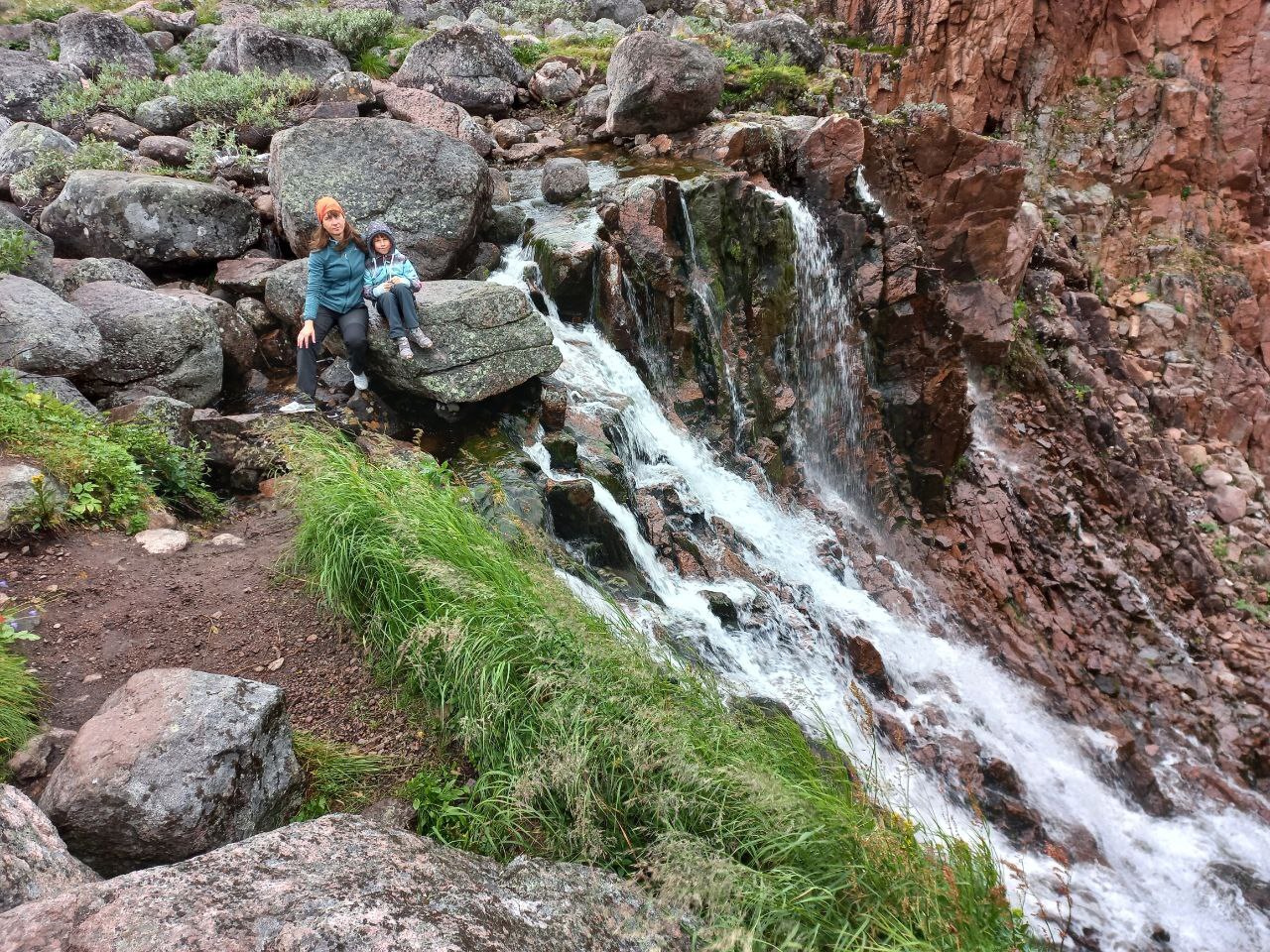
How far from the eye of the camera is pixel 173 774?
2.57 meters

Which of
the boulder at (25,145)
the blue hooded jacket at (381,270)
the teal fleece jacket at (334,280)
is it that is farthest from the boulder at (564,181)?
the boulder at (25,145)

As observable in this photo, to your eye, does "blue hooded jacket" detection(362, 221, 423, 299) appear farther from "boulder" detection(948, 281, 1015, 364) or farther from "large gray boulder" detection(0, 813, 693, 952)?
"boulder" detection(948, 281, 1015, 364)

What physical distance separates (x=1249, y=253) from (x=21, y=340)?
2282 cm

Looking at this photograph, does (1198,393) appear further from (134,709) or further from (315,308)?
(134,709)

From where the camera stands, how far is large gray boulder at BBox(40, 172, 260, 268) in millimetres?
7254

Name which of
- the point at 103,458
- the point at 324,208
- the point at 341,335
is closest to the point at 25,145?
the point at 324,208

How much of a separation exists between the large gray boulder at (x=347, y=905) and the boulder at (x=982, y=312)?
11.2 metres

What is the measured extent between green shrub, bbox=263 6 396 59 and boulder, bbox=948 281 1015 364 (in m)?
11.9

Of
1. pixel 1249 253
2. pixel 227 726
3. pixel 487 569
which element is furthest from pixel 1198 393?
pixel 227 726

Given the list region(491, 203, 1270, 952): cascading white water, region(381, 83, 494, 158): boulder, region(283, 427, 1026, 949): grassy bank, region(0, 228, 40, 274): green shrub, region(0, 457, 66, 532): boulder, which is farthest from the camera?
region(381, 83, 494, 158): boulder

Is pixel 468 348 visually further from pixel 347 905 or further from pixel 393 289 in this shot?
pixel 347 905

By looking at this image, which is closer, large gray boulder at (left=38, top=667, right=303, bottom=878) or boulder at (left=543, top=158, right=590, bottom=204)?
large gray boulder at (left=38, top=667, right=303, bottom=878)

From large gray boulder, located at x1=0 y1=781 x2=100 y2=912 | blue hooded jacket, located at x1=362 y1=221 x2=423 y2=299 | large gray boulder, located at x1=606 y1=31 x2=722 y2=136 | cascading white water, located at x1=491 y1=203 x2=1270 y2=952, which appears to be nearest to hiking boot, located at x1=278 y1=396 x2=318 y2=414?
blue hooded jacket, located at x1=362 y1=221 x2=423 y2=299

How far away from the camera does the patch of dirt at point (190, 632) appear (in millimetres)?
3420
